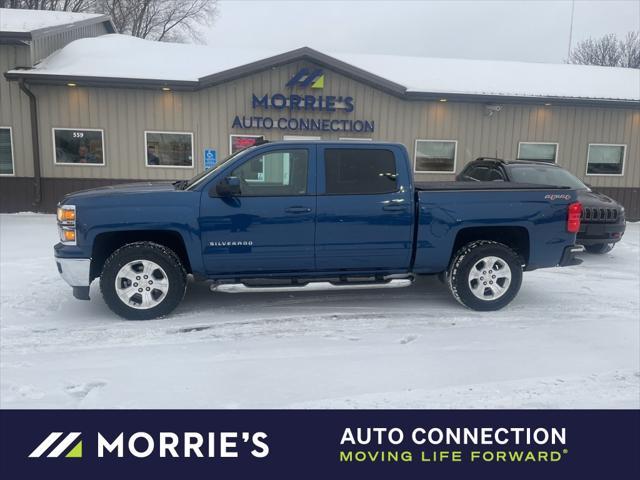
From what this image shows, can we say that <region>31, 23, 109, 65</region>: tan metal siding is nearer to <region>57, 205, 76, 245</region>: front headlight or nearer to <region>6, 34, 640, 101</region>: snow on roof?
<region>6, 34, 640, 101</region>: snow on roof

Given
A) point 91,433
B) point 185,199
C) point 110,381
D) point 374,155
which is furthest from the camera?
point 374,155

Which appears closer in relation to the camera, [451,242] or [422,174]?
[451,242]

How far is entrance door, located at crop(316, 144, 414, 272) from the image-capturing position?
5520 mm

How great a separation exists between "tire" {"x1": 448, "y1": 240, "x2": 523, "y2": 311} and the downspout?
1157 cm

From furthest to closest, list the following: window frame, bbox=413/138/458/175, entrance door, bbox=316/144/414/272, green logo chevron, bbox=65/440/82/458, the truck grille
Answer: window frame, bbox=413/138/458/175 < the truck grille < entrance door, bbox=316/144/414/272 < green logo chevron, bbox=65/440/82/458

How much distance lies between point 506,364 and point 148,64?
12.8m

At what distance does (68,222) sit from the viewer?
5.18 m

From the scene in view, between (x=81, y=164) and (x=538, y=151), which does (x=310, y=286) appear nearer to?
(x=81, y=164)

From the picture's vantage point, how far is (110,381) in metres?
4.03

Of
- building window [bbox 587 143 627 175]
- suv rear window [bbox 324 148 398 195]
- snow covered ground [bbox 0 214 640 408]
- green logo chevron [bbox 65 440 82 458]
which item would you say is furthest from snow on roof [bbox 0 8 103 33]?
building window [bbox 587 143 627 175]

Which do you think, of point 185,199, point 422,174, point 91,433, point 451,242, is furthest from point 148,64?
point 91,433

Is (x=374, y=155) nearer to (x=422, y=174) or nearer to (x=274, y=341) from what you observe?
(x=274, y=341)

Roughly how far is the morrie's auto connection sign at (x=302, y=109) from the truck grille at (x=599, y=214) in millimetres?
6895

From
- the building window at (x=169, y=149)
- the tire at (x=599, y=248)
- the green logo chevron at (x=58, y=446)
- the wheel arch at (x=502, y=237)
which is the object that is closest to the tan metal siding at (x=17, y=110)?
the building window at (x=169, y=149)
